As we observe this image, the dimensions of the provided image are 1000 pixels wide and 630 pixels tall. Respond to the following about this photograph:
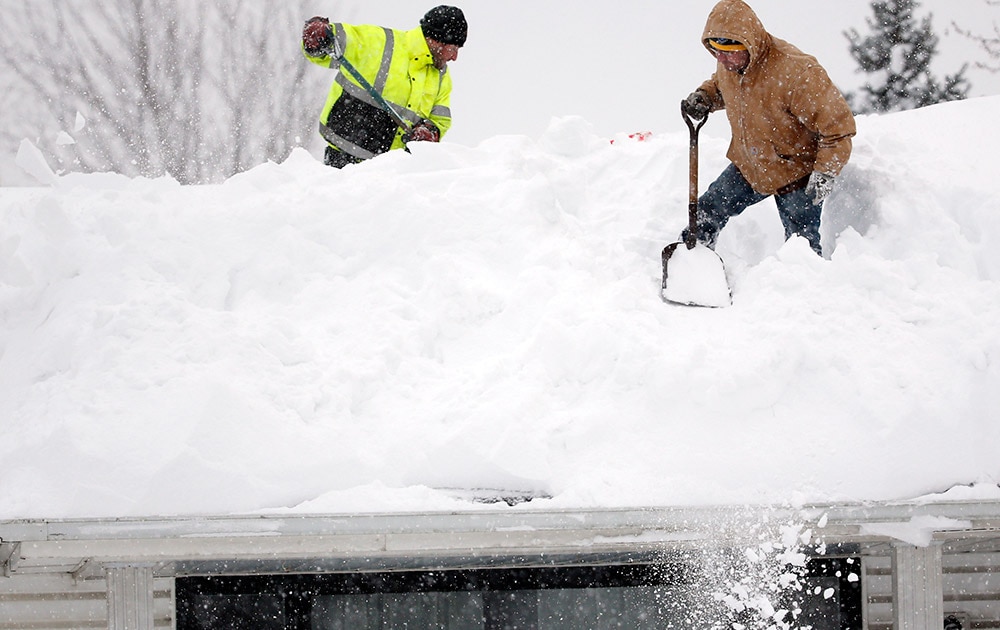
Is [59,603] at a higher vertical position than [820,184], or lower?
lower

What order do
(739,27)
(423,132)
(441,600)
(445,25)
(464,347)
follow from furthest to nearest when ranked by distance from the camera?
(423,132) < (445,25) < (441,600) < (739,27) < (464,347)

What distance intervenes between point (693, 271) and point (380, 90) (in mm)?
2654

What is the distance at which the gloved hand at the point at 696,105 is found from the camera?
5359 millimetres

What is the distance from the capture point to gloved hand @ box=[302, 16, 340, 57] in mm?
6055

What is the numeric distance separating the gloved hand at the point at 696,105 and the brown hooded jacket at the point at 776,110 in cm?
12

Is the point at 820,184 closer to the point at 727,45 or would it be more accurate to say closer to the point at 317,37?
the point at 727,45

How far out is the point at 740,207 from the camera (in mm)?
5430

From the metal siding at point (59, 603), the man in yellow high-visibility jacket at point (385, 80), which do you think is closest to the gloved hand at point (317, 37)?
the man in yellow high-visibility jacket at point (385, 80)

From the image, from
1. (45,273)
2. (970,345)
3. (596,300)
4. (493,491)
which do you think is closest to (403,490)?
(493,491)

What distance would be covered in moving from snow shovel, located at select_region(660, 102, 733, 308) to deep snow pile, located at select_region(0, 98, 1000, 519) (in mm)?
123

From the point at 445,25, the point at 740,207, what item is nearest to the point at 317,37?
the point at 445,25

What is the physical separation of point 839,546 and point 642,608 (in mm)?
1114

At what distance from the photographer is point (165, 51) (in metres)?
20.8

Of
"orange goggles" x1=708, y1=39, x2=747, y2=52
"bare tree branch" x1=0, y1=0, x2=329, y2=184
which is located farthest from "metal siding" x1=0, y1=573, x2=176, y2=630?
"bare tree branch" x1=0, y1=0, x2=329, y2=184
